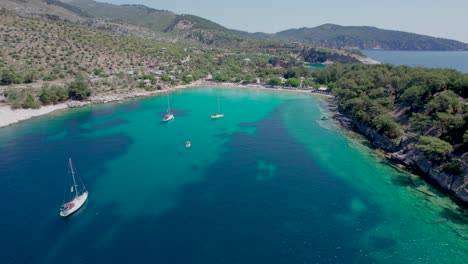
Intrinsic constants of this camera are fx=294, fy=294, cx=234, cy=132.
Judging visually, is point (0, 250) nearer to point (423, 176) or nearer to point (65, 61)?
point (423, 176)

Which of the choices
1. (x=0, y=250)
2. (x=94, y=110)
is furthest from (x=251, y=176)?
(x=94, y=110)

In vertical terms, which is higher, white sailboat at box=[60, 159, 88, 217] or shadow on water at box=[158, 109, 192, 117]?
white sailboat at box=[60, 159, 88, 217]

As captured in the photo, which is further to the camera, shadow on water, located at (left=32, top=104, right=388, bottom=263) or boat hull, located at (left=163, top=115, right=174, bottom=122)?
boat hull, located at (left=163, top=115, right=174, bottom=122)

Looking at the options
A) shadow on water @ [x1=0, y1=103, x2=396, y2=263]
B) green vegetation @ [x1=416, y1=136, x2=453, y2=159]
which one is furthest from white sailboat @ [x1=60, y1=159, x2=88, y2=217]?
green vegetation @ [x1=416, y1=136, x2=453, y2=159]

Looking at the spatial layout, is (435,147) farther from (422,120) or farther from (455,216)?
(455,216)

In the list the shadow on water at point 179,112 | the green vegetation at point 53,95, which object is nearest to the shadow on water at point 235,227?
the shadow on water at point 179,112

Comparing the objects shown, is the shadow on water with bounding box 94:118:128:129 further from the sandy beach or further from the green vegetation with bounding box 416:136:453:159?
the green vegetation with bounding box 416:136:453:159

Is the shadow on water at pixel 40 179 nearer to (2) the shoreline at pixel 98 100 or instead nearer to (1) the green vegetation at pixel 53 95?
(2) the shoreline at pixel 98 100
